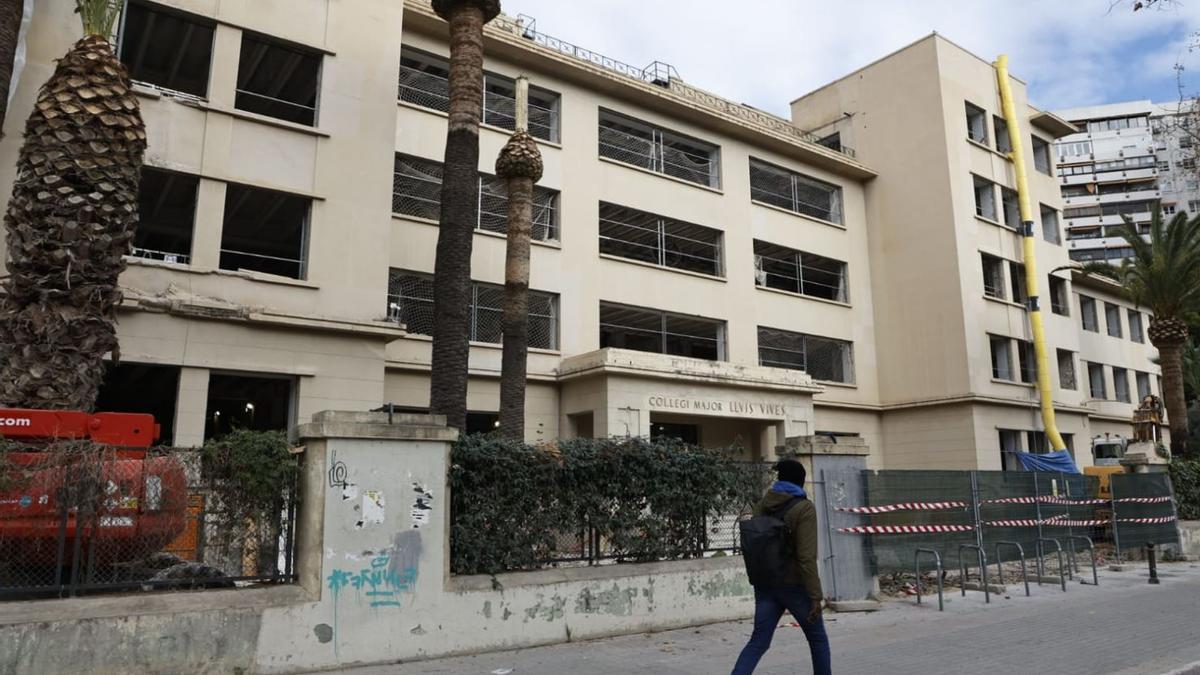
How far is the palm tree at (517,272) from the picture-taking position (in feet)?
49.2

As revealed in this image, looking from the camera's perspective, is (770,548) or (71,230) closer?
(770,548)

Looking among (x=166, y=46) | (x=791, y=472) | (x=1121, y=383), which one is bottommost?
(x=791, y=472)

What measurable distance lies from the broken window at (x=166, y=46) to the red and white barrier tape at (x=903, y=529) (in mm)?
14939

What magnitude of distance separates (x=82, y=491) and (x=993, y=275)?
31.4 m

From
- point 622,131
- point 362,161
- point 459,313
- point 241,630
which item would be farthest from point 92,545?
point 622,131

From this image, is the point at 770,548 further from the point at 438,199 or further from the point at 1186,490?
the point at 1186,490

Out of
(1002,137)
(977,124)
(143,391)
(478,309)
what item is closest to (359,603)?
(478,309)

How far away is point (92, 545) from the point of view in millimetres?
6699

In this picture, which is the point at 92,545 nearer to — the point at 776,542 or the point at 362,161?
the point at 776,542

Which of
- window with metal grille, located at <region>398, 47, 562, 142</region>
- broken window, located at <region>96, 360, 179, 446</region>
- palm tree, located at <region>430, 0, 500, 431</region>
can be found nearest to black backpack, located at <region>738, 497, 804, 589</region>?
palm tree, located at <region>430, 0, 500, 431</region>

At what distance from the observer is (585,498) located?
941 centimetres

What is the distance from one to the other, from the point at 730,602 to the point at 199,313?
11056 millimetres

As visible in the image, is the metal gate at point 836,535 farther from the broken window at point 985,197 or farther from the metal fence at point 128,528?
the broken window at point 985,197

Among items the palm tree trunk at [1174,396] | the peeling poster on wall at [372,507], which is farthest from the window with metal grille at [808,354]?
the peeling poster on wall at [372,507]
